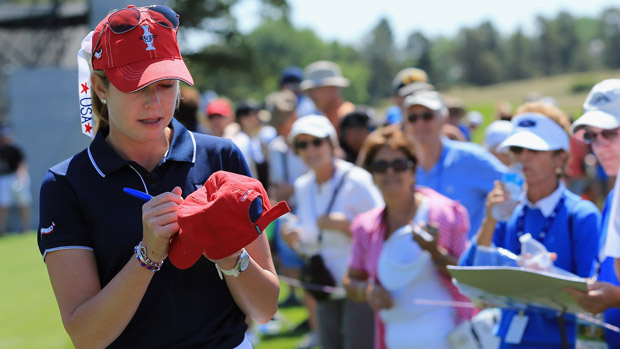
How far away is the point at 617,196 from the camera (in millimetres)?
2607

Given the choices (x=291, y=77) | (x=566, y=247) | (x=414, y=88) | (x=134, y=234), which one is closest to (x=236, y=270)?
(x=134, y=234)

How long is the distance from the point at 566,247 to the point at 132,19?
2.48 m

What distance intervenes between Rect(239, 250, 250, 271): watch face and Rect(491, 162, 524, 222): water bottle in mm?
1933

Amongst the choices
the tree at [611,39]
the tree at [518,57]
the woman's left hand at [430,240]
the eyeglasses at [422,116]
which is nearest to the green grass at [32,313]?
the eyeglasses at [422,116]

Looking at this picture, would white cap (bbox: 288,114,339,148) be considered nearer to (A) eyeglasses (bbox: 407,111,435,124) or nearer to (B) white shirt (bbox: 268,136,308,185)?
(A) eyeglasses (bbox: 407,111,435,124)

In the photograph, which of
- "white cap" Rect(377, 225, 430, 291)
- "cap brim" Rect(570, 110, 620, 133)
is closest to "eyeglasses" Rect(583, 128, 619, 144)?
"cap brim" Rect(570, 110, 620, 133)

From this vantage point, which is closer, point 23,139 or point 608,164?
point 608,164

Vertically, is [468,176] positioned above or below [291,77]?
below

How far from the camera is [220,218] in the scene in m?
2.09

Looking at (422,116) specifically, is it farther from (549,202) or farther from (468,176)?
(549,202)

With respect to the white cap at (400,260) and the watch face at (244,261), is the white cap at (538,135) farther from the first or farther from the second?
the watch face at (244,261)

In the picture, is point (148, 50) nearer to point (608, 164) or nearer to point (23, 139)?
point (608, 164)

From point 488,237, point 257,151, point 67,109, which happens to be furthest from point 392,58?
point 488,237

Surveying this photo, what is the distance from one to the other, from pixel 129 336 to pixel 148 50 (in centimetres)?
92
